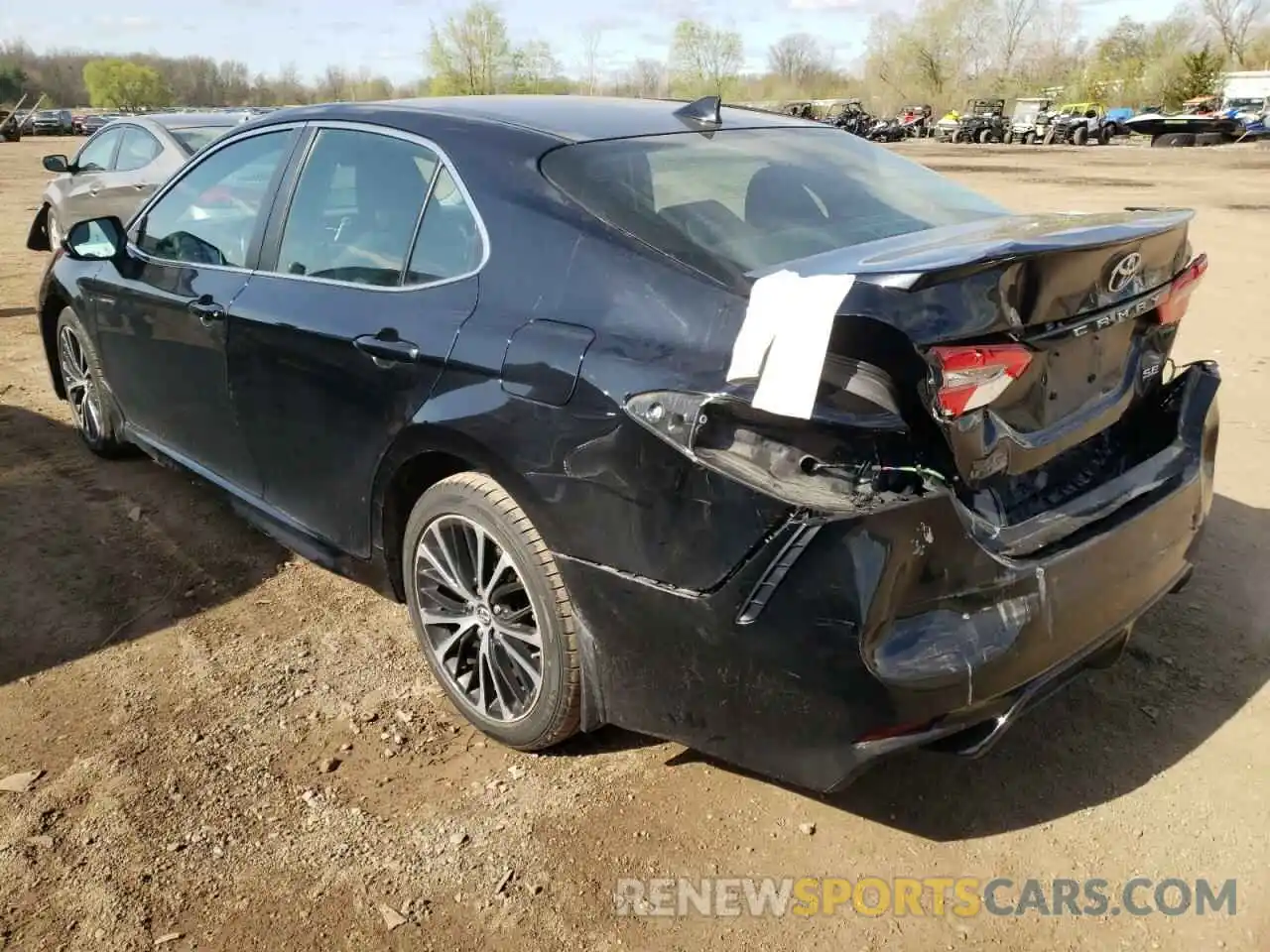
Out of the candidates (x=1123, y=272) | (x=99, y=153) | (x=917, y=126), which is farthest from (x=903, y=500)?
(x=917, y=126)

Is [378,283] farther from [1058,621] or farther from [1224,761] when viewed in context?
[1224,761]

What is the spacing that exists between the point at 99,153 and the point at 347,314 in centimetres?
854

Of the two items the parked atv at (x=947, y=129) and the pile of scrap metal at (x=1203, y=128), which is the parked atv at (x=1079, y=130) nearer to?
the pile of scrap metal at (x=1203, y=128)

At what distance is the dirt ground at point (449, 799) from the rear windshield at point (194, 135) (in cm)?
609

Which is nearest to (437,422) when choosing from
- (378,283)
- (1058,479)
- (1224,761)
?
(378,283)

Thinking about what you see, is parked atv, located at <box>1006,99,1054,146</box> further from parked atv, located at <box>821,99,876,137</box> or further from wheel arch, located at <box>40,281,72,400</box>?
wheel arch, located at <box>40,281,72,400</box>

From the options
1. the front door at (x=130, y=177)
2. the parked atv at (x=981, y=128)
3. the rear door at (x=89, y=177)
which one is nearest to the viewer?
the front door at (x=130, y=177)

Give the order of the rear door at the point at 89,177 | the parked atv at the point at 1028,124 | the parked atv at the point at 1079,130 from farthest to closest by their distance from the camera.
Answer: the parked atv at the point at 1028,124 < the parked atv at the point at 1079,130 < the rear door at the point at 89,177

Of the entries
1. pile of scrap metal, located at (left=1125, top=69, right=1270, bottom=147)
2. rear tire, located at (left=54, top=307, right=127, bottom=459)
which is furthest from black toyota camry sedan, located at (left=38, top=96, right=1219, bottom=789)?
pile of scrap metal, located at (left=1125, top=69, right=1270, bottom=147)

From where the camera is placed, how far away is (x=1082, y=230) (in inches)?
92.8

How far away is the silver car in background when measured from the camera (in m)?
8.94

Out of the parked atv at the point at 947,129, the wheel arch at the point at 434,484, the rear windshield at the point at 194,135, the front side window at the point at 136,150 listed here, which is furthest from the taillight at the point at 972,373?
the parked atv at the point at 947,129

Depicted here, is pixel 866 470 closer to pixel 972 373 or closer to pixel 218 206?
pixel 972 373

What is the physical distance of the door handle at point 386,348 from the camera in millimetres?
2760
